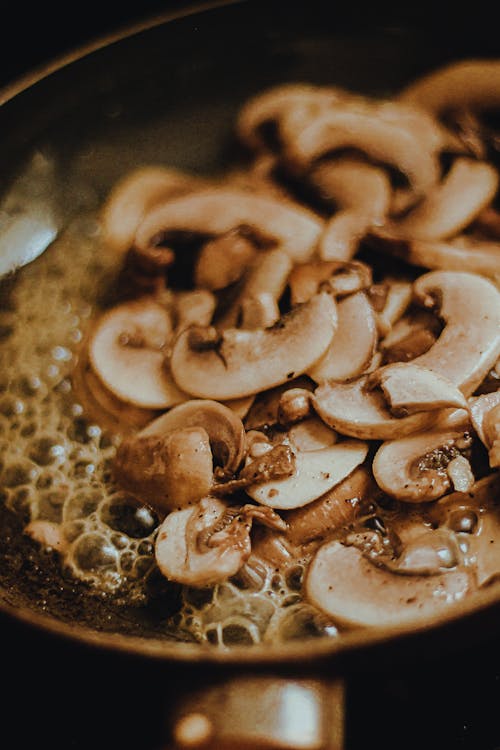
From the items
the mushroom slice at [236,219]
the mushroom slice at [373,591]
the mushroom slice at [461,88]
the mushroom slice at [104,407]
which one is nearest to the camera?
the mushroom slice at [373,591]

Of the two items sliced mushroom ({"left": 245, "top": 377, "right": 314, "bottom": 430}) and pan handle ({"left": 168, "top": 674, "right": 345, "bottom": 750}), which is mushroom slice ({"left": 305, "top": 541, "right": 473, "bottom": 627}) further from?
sliced mushroom ({"left": 245, "top": 377, "right": 314, "bottom": 430})

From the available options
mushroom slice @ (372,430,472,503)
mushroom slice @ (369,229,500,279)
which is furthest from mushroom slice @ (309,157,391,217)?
mushroom slice @ (372,430,472,503)

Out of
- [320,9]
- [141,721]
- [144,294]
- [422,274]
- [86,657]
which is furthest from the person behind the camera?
[320,9]

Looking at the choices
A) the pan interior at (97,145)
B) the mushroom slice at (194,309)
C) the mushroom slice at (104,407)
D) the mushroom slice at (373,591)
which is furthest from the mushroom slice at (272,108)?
the mushroom slice at (373,591)

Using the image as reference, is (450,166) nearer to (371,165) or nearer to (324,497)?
(371,165)

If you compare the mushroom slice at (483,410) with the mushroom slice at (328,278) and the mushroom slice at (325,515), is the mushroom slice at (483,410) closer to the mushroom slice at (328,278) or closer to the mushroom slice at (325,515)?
the mushroom slice at (325,515)

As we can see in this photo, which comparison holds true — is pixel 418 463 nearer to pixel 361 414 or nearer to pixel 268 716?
pixel 361 414

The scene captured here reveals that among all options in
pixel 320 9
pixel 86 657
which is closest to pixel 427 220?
pixel 320 9
